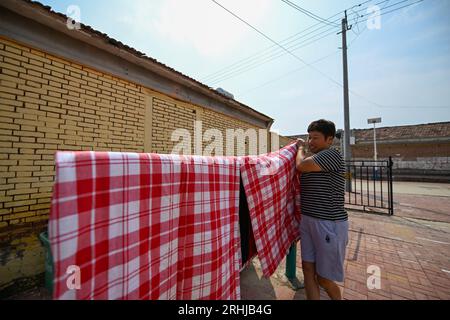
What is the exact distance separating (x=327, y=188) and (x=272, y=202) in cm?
60

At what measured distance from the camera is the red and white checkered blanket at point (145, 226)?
945 mm

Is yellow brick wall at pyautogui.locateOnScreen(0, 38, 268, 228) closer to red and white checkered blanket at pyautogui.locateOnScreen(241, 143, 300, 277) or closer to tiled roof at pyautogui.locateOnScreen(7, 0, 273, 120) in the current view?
tiled roof at pyautogui.locateOnScreen(7, 0, 273, 120)

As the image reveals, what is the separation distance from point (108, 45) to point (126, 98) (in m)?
0.98

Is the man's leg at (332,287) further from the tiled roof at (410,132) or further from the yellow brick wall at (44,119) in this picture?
the tiled roof at (410,132)

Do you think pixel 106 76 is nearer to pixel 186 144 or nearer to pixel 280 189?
pixel 186 144

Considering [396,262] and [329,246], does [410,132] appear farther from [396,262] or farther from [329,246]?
[329,246]

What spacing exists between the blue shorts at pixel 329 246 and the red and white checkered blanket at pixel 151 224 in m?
0.52

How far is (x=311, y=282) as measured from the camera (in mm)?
2311

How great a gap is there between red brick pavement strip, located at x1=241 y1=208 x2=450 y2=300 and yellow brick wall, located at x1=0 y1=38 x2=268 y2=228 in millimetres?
3442

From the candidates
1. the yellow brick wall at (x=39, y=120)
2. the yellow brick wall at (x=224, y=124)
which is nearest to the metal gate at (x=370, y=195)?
the yellow brick wall at (x=224, y=124)

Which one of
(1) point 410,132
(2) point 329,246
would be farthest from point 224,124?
(1) point 410,132

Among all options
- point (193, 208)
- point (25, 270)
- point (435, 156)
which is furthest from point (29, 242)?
point (435, 156)

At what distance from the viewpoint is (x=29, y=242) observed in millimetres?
3086

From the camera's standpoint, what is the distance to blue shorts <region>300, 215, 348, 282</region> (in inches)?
82.7
